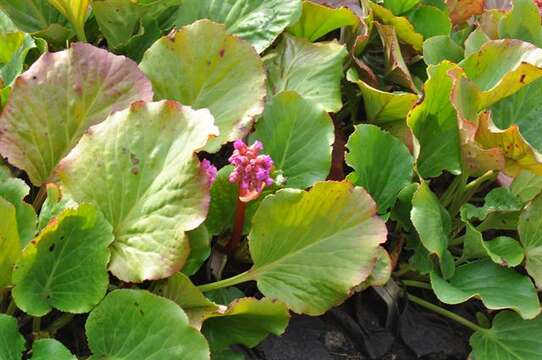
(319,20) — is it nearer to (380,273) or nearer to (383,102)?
(383,102)

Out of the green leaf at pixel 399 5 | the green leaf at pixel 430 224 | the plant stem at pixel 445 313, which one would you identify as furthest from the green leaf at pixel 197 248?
the green leaf at pixel 399 5

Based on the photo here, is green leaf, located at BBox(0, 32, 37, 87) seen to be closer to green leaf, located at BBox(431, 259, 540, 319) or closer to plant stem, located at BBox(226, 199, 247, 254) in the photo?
plant stem, located at BBox(226, 199, 247, 254)

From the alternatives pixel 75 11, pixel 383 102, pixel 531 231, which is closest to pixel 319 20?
pixel 383 102

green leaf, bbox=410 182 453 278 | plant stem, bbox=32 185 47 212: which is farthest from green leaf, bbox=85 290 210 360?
green leaf, bbox=410 182 453 278

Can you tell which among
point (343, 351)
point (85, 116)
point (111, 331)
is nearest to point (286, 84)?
point (85, 116)

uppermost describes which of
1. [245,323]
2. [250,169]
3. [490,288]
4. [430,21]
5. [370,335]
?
[250,169]

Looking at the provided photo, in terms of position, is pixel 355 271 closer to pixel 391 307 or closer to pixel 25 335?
pixel 391 307
